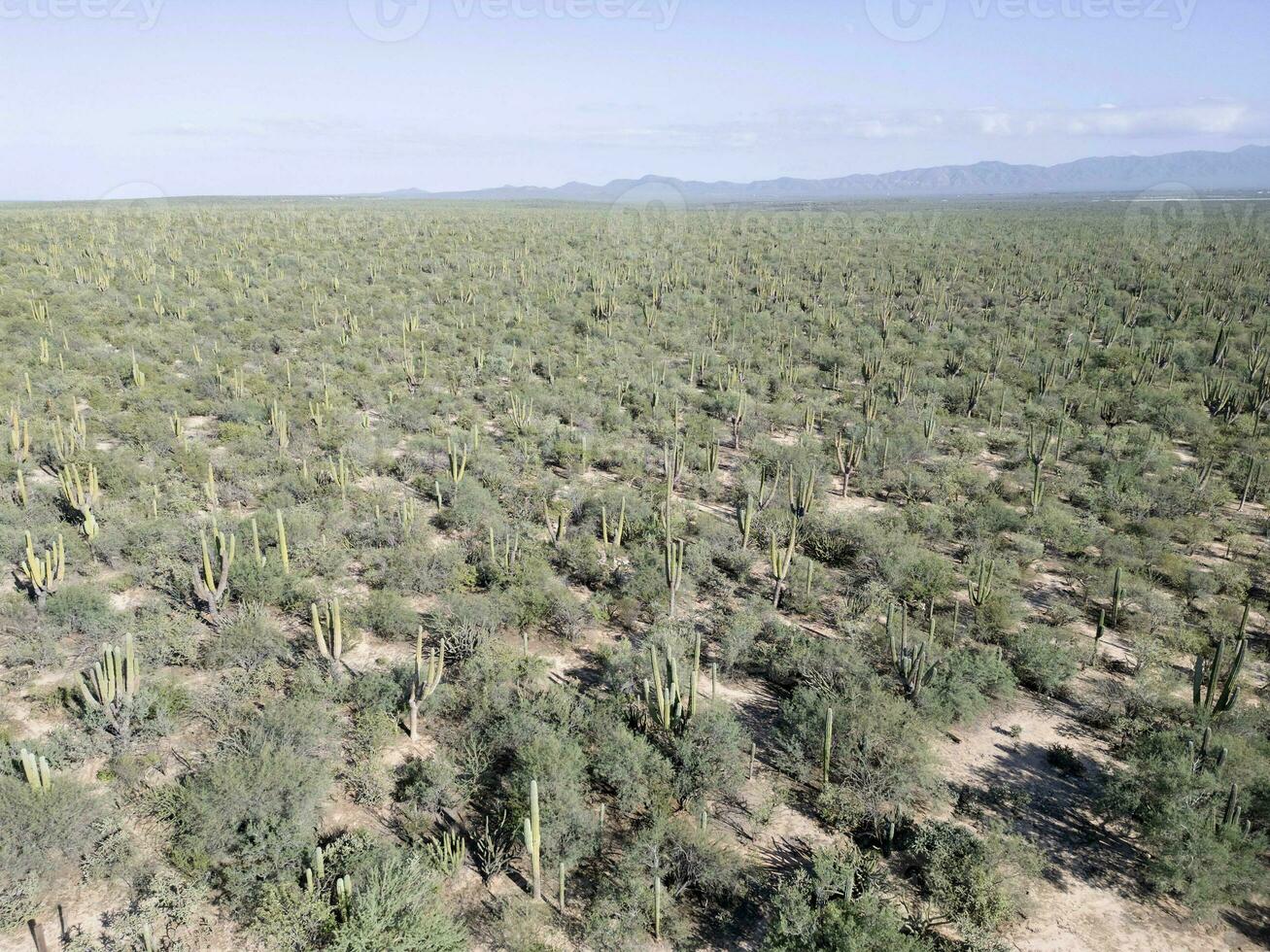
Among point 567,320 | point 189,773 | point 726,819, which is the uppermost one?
point 567,320

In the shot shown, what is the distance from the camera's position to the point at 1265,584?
12133mm

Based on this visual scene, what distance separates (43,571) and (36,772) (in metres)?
4.49

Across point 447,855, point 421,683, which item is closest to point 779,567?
point 421,683

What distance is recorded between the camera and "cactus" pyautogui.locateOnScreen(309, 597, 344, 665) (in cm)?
919

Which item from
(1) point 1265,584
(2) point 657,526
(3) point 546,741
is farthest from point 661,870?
(1) point 1265,584

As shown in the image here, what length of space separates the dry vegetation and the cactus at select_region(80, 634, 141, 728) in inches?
2.0

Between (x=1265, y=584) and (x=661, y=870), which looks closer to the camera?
(x=661, y=870)

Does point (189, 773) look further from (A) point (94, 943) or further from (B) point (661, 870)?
(B) point (661, 870)

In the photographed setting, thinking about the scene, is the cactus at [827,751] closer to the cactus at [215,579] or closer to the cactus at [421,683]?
the cactus at [421,683]

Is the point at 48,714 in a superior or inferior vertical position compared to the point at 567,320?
inferior

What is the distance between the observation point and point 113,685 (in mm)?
8344

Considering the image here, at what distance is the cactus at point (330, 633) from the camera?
919 centimetres

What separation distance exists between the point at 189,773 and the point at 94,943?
6.06 ft

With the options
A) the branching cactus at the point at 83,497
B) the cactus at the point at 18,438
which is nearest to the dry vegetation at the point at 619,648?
the branching cactus at the point at 83,497
